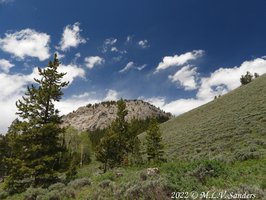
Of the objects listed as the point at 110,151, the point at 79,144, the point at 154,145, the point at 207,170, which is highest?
the point at 79,144

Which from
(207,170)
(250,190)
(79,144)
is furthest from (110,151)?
(79,144)

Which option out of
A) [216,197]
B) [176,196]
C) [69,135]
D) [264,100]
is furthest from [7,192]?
[69,135]

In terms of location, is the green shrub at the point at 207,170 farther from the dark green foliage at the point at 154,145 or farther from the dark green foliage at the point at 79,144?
the dark green foliage at the point at 79,144

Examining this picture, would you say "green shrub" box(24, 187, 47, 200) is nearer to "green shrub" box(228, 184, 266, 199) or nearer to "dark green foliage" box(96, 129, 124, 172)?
"green shrub" box(228, 184, 266, 199)

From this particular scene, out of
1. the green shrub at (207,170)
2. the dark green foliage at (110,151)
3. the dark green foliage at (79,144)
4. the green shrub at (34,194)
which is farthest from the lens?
Result: the dark green foliage at (79,144)

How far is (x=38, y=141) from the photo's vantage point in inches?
824

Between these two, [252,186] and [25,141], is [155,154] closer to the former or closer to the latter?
[25,141]

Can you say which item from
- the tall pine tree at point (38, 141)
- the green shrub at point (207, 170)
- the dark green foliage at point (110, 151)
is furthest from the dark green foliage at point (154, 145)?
the green shrub at point (207, 170)

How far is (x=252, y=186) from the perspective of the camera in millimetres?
8906

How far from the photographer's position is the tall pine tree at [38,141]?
2008cm

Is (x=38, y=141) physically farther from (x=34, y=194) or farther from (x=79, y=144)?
(x=79, y=144)

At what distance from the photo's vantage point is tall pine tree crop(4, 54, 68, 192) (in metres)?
20.1

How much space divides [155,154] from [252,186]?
28.3 metres

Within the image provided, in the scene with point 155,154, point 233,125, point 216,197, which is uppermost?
point 233,125
